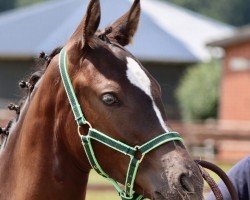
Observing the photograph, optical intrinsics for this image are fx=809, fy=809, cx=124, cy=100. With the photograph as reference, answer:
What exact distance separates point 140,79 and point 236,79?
29389 mm

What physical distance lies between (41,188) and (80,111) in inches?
16.4

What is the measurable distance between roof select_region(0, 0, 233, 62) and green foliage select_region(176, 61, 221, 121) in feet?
6.90

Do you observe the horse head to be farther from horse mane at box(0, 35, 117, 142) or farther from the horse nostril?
horse mane at box(0, 35, 117, 142)

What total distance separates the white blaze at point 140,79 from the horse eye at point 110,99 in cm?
10

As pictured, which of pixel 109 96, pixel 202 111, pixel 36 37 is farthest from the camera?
pixel 36 37

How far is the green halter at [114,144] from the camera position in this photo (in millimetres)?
3427

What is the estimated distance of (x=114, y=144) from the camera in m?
3.49

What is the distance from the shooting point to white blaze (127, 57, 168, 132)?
348cm

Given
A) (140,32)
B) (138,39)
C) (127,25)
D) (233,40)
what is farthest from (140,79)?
(140,32)

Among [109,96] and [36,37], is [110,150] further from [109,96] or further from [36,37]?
[36,37]

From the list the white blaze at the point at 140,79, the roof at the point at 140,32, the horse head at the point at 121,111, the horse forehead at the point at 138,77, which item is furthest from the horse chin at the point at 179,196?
the roof at the point at 140,32

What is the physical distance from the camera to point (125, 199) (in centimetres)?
356

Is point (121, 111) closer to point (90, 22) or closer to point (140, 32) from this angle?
point (90, 22)

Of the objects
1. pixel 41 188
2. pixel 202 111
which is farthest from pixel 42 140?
pixel 202 111
